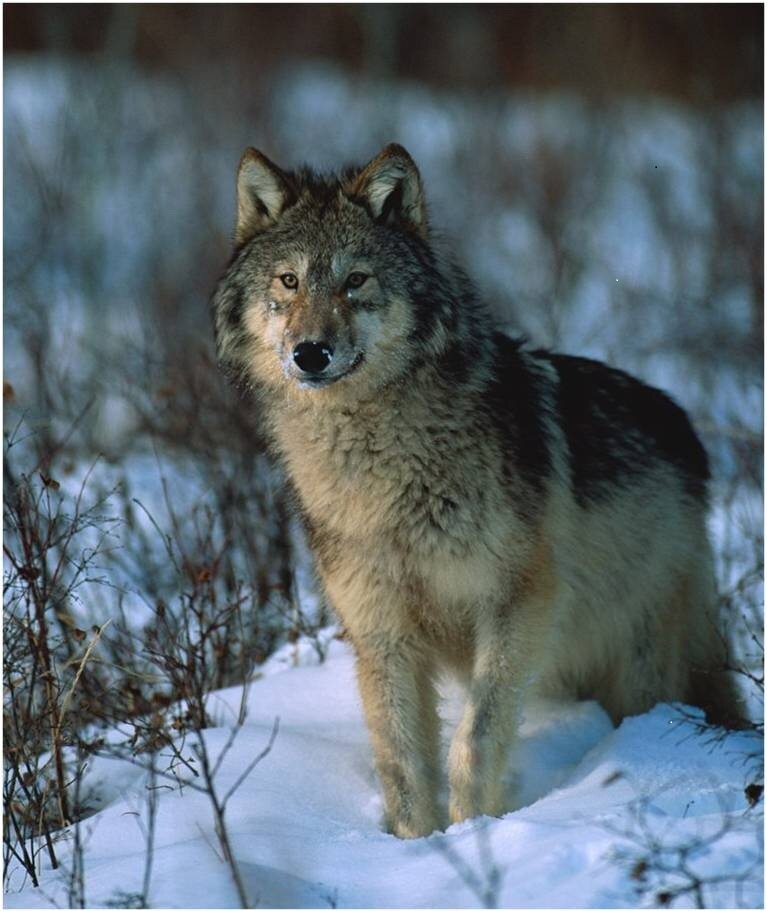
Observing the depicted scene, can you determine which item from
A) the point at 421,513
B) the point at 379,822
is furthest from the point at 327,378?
the point at 379,822

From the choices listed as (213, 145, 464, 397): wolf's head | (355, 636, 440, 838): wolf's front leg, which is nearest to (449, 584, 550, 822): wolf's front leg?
(355, 636, 440, 838): wolf's front leg

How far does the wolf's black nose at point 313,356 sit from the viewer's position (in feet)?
13.5

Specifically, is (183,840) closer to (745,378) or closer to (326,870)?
(326,870)

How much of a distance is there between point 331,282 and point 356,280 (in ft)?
0.30

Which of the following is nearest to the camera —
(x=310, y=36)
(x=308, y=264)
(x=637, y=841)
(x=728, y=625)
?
(x=637, y=841)

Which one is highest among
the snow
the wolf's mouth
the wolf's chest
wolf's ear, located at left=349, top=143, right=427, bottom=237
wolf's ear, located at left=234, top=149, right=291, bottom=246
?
wolf's ear, located at left=234, top=149, right=291, bottom=246

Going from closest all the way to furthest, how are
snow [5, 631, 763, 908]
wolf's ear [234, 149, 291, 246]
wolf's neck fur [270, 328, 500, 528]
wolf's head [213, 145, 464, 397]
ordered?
snow [5, 631, 763, 908]
wolf's head [213, 145, 464, 397]
wolf's neck fur [270, 328, 500, 528]
wolf's ear [234, 149, 291, 246]

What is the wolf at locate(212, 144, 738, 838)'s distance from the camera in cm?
429

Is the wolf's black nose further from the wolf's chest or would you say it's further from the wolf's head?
the wolf's chest

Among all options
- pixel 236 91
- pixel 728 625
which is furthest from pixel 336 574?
pixel 236 91

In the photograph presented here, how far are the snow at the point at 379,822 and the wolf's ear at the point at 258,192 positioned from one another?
192cm

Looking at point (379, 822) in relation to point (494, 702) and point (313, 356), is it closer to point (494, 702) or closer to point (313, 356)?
point (494, 702)

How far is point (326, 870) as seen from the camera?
3.55m

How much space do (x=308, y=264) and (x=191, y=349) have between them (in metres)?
4.43
